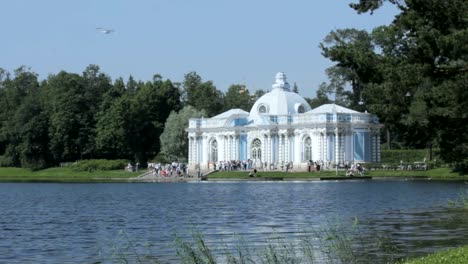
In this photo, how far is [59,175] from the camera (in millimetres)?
93688

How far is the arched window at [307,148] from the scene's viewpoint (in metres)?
88.3

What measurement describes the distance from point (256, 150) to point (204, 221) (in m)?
62.3

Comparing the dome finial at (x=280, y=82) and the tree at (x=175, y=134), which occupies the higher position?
the dome finial at (x=280, y=82)

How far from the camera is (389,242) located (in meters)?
22.8

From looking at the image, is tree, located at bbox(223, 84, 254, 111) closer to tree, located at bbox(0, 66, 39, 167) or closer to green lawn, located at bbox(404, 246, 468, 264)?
tree, located at bbox(0, 66, 39, 167)

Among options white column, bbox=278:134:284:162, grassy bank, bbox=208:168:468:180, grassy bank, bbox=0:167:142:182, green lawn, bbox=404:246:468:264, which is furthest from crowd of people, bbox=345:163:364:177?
green lawn, bbox=404:246:468:264

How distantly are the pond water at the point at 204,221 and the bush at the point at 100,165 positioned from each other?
43.4 meters

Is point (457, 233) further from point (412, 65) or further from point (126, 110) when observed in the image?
point (126, 110)

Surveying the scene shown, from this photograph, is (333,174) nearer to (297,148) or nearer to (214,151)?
(297,148)

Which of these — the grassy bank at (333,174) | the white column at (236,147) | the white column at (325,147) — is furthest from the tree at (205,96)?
the grassy bank at (333,174)

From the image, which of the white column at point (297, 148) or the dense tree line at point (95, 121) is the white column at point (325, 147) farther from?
the dense tree line at point (95, 121)

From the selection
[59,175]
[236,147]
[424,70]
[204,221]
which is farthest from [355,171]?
[424,70]

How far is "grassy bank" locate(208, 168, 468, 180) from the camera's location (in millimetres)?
70812

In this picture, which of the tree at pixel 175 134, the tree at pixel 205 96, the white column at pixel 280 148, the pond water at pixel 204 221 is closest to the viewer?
the pond water at pixel 204 221
